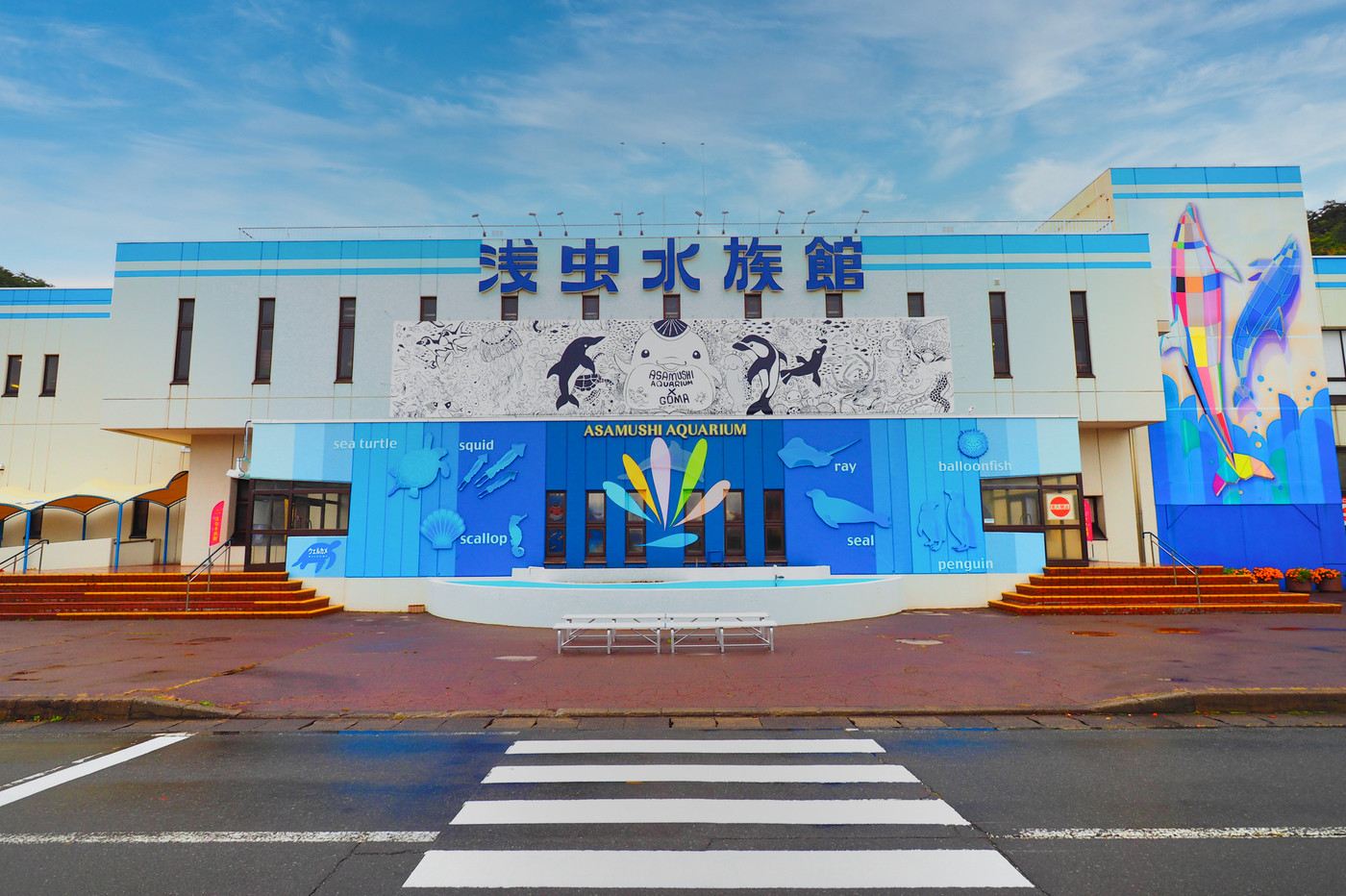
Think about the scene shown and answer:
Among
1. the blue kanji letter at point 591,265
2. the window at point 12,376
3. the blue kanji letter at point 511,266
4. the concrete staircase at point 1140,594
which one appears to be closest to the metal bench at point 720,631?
the concrete staircase at point 1140,594

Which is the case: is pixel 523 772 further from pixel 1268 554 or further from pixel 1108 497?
pixel 1268 554

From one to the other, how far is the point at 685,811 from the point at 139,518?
26.7 meters

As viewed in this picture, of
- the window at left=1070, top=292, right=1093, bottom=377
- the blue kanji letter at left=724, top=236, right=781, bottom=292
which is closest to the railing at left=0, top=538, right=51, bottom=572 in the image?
the blue kanji letter at left=724, top=236, right=781, bottom=292

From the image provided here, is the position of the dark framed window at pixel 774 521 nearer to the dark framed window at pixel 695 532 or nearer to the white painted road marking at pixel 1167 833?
the dark framed window at pixel 695 532

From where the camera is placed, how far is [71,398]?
24406mm

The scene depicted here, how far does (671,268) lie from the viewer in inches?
860

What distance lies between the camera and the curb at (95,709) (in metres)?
7.88

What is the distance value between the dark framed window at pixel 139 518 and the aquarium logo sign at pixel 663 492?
1728 centimetres

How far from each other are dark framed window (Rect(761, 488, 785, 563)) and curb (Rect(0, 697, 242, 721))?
12.7 m

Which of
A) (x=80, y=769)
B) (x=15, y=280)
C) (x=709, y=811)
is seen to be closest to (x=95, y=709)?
(x=80, y=769)

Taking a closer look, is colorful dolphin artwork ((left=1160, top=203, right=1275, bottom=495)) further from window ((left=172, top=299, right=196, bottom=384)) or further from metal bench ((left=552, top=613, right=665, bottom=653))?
window ((left=172, top=299, right=196, bottom=384))

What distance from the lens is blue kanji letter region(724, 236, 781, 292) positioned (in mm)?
21766

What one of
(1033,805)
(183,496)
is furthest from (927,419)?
(183,496)

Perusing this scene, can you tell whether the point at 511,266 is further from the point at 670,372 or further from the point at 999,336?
the point at 999,336
